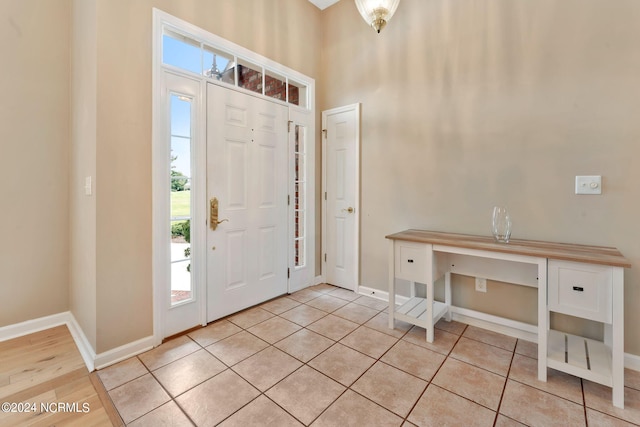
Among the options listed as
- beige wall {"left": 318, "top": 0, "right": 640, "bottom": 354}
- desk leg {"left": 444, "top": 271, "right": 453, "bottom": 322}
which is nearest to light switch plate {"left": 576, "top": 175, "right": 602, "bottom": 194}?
beige wall {"left": 318, "top": 0, "right": 640, "bottom": 354}

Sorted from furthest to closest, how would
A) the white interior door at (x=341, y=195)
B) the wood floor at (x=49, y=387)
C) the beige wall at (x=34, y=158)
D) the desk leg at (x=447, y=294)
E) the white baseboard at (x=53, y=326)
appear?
the white interior door at (x=341, y=195), the desk leg at (x=447, y=294), the beige wall at (x=34, y=158), the white baseboard at (x=53, y=326), the wood floor at (x=49, y=387)

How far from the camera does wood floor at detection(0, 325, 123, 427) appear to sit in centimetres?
146

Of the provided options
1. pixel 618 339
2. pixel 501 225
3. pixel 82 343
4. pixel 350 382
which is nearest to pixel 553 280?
pixel 618 339

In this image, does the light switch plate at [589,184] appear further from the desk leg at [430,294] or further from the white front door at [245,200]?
the white front door at [245,200]

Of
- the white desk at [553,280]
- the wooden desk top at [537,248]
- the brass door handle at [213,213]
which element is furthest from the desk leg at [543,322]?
the brass door handle at [213,213]

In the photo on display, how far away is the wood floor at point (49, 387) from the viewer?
1.46 m

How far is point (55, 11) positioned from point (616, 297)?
4.46 metres

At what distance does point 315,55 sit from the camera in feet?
11.3

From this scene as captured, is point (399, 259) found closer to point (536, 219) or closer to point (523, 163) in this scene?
point (536, 219)

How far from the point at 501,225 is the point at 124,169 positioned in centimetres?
275

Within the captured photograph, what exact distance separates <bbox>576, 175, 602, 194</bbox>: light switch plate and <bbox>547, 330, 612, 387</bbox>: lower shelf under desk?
3.38 ft

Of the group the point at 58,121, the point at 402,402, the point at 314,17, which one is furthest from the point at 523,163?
the point at 58,121

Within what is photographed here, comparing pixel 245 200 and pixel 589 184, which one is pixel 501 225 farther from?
pixel 245 200

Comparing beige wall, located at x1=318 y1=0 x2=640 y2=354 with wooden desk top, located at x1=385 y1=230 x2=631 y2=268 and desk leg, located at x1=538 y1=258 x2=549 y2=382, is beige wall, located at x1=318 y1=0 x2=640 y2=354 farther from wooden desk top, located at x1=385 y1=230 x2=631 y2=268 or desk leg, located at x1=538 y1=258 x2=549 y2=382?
desk leg, located at x1=538 y1=258 x2=549 y2=382
